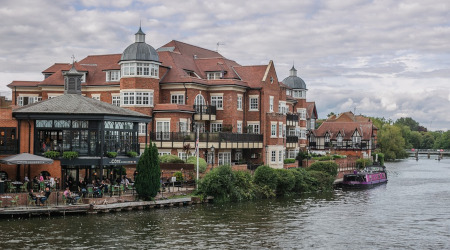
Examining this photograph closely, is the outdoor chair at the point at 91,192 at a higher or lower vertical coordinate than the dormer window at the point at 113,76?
lower

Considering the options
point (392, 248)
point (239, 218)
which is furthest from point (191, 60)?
point (392, 248)

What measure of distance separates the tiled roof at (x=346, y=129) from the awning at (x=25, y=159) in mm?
84033

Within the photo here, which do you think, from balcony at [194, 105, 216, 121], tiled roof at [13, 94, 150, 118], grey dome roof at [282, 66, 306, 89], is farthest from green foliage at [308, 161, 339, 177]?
grey dome roof at [282, 66, 306, 89]

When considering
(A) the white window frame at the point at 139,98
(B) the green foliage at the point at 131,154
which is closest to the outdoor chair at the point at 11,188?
(B) the green foliage at the point at 131,154

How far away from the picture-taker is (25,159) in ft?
134

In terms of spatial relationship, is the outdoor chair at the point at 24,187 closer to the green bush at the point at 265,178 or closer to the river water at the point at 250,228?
the river water at the point at 250,228

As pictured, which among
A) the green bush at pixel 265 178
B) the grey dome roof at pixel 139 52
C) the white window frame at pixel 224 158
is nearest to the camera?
the green bush at pixel 265 178

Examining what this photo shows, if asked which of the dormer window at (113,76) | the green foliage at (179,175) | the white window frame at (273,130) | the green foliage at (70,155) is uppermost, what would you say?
the dormer window at (113,76)

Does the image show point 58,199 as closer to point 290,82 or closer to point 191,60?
point 191,60

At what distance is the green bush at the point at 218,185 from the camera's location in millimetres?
47562

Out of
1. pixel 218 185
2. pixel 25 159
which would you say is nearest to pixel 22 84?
pixel 25 159

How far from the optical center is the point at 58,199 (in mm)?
39969

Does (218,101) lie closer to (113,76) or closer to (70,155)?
(113,76)

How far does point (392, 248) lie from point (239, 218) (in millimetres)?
11662
